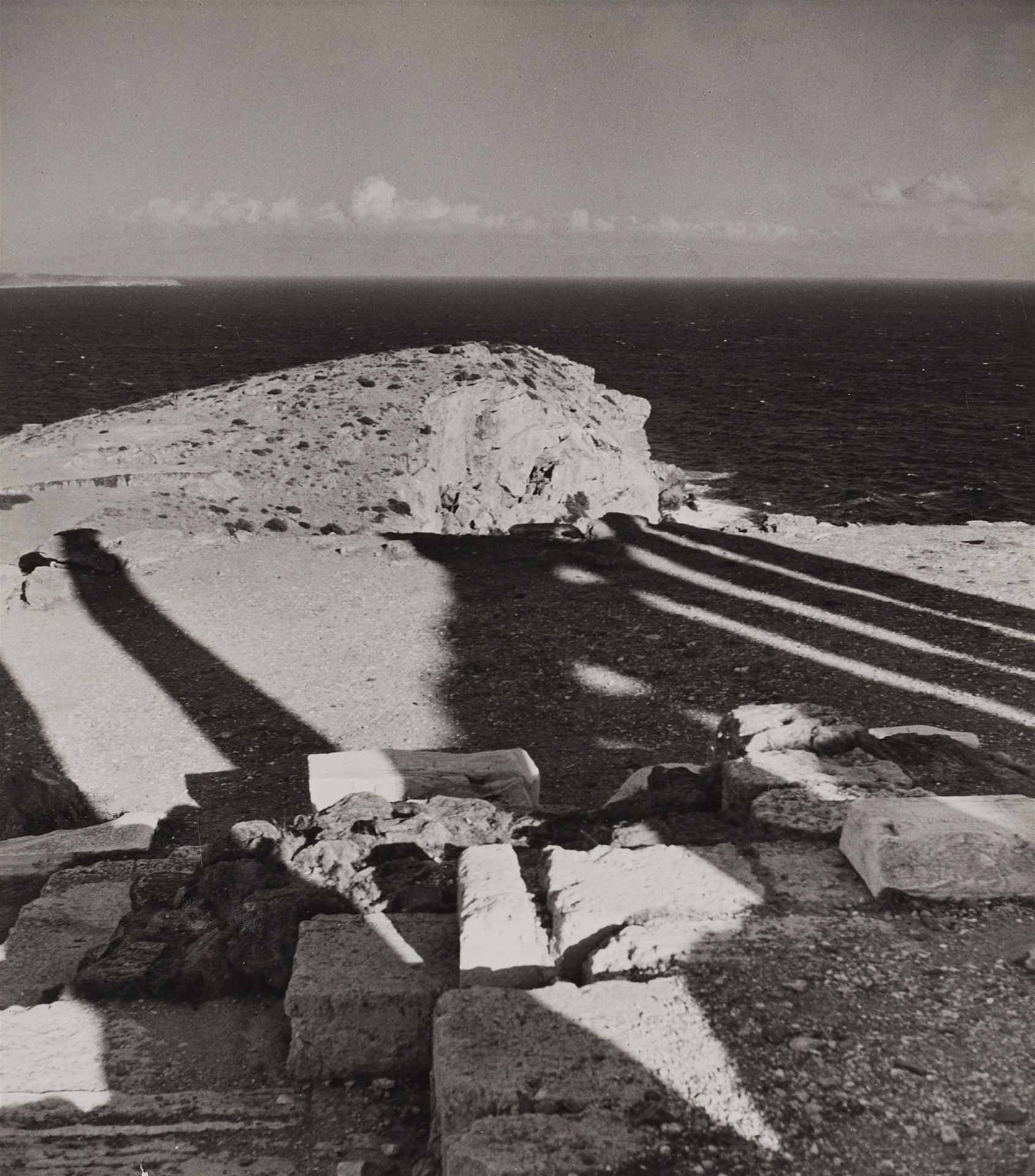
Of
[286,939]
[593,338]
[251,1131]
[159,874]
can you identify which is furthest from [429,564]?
[593,338]

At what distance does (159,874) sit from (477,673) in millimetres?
4576

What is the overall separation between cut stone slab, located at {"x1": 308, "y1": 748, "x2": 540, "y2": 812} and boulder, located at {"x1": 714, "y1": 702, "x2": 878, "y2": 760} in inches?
56.7

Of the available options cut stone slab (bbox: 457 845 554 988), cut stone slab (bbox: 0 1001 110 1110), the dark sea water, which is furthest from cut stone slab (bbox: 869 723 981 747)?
the dark sea water

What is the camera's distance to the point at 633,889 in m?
4.74

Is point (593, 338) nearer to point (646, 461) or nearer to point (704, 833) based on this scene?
point (646, 461)

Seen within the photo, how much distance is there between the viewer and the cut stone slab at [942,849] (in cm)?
465

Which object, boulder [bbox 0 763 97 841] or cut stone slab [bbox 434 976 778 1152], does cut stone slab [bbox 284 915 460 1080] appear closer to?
cut stone slab [bbox 434 976 778 1152]

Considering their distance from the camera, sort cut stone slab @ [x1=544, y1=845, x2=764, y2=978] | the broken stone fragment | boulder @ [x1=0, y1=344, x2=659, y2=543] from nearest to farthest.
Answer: cut stone slab @ [x1=544, y1=845, x2=764, y2=978]
the broken stone fragment
boulder @ [x1=0, y1=344, x2=659, y2=543]

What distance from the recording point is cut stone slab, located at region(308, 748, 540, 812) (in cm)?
714

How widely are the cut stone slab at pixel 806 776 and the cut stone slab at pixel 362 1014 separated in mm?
2057

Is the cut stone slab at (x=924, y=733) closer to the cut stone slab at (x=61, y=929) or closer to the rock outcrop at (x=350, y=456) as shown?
the cut stone slab at (x=61, y=929)

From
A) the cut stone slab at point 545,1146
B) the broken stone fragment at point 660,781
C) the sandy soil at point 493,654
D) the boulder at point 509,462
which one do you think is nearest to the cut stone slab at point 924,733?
the broken stone fragment at point 660,781

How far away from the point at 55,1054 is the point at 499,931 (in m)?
1.97

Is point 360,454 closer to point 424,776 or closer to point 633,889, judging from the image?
point 424,776
